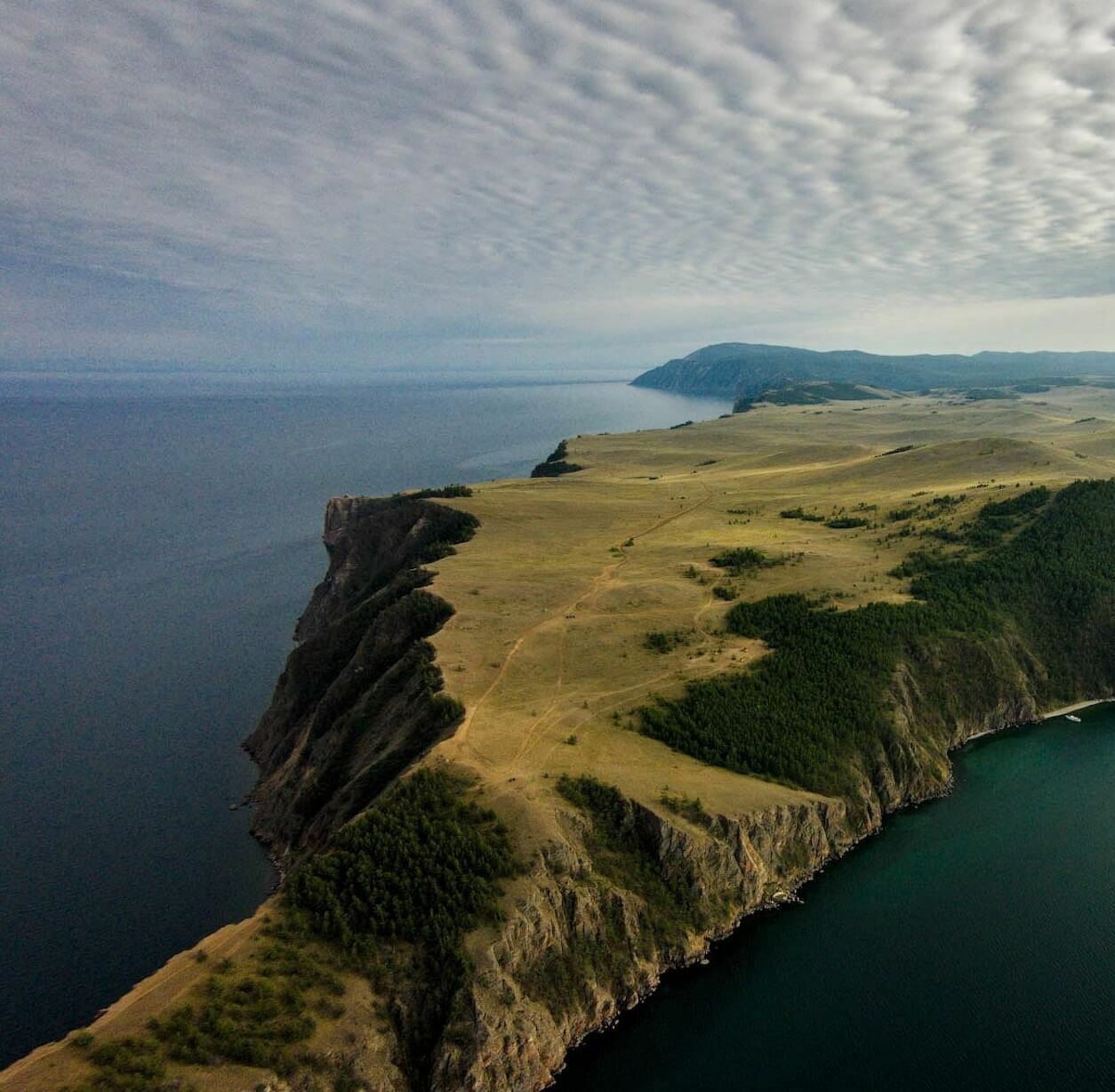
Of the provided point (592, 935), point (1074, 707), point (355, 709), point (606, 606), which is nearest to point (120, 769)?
point (355, 709)

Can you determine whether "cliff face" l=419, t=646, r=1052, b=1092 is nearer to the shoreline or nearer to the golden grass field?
the golden grass field

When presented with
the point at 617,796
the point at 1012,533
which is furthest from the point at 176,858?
the point at 1012,533

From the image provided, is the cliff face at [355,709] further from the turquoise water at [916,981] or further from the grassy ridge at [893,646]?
the turquoise water at [916,981]

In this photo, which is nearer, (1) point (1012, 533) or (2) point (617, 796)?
(2) point (617, 796)

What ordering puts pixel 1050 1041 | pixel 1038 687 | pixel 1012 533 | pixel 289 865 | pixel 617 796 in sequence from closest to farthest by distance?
1. pixel 1050 1041
2. pixel 617 796
3. pixel 289 865
4. pixel 1038 687
5. pixel 1012 533

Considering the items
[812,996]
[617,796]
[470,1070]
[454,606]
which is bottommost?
[812,996]

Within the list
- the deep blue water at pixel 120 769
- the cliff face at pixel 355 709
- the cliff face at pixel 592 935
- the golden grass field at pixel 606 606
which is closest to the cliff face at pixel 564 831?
the cliff face at pixel 592 935

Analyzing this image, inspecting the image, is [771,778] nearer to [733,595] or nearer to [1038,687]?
[733,595]
